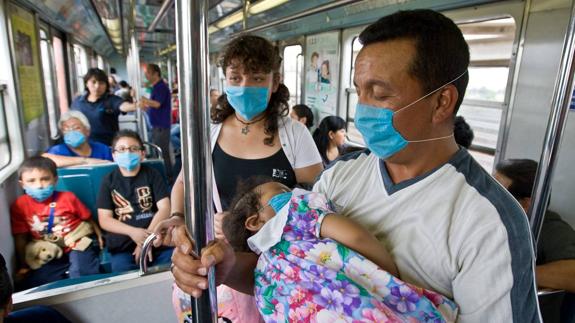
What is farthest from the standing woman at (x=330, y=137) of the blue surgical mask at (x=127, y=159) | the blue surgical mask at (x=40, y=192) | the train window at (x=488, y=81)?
the blue surgical mask at (x=40, y=192)

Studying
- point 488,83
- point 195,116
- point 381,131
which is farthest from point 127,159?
point 488,83

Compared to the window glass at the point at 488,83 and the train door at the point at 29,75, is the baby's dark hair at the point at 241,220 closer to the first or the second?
the window glass at the point at 488,83

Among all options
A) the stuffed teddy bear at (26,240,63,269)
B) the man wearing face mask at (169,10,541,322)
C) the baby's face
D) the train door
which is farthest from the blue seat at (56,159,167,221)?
the man wearing face mask at (169,10,541,322)

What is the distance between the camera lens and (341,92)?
17.2 ft

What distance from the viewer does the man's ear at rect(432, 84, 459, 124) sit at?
0.96 m

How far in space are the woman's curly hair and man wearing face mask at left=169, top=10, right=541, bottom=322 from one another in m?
0.83

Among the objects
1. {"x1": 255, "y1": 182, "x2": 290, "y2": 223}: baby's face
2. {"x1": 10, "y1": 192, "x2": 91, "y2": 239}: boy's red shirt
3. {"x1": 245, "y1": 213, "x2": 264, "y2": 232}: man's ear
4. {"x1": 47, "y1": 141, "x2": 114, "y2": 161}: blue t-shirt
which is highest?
{"x1": 255, "y1": 182, "x2": 290, "y2": 223}: baby's face

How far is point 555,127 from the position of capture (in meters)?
1.20

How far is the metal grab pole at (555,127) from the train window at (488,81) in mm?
1784

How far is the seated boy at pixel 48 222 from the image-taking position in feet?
8.32

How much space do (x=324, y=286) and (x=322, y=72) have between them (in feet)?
16.6

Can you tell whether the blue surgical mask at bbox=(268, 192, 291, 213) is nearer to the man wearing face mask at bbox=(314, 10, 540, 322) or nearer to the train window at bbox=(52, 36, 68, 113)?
the man wearing face mask at bbox=(314, 10, 540, 322)

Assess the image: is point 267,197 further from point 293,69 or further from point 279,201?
point 293,69

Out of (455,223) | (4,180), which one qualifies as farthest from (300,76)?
(455,223)
